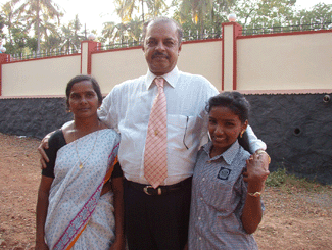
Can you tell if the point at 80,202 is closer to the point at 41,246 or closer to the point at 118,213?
the point at 118,213

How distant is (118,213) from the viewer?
71.4 inches

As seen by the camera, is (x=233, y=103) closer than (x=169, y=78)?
Yes

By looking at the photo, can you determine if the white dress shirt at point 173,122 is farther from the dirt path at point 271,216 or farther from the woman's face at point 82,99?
the dirt path at point 271,216

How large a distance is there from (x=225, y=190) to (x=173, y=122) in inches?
19.1

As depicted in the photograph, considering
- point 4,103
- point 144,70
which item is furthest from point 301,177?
point 4,103

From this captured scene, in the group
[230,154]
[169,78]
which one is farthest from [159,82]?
[230,154]

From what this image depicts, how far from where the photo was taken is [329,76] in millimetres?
5918

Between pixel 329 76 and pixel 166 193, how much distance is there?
5.55 metres

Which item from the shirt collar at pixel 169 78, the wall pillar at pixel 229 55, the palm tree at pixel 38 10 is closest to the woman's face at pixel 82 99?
the shirt collar at pixel 169 78

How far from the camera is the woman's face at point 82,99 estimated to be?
Answer: 1.81 metres

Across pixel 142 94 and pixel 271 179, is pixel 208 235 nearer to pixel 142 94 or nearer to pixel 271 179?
pixel 142 94

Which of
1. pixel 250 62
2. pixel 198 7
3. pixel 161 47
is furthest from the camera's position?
pixel 198 7

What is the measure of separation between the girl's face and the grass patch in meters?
4.25

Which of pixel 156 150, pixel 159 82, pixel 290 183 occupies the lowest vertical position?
pixel 290 183
